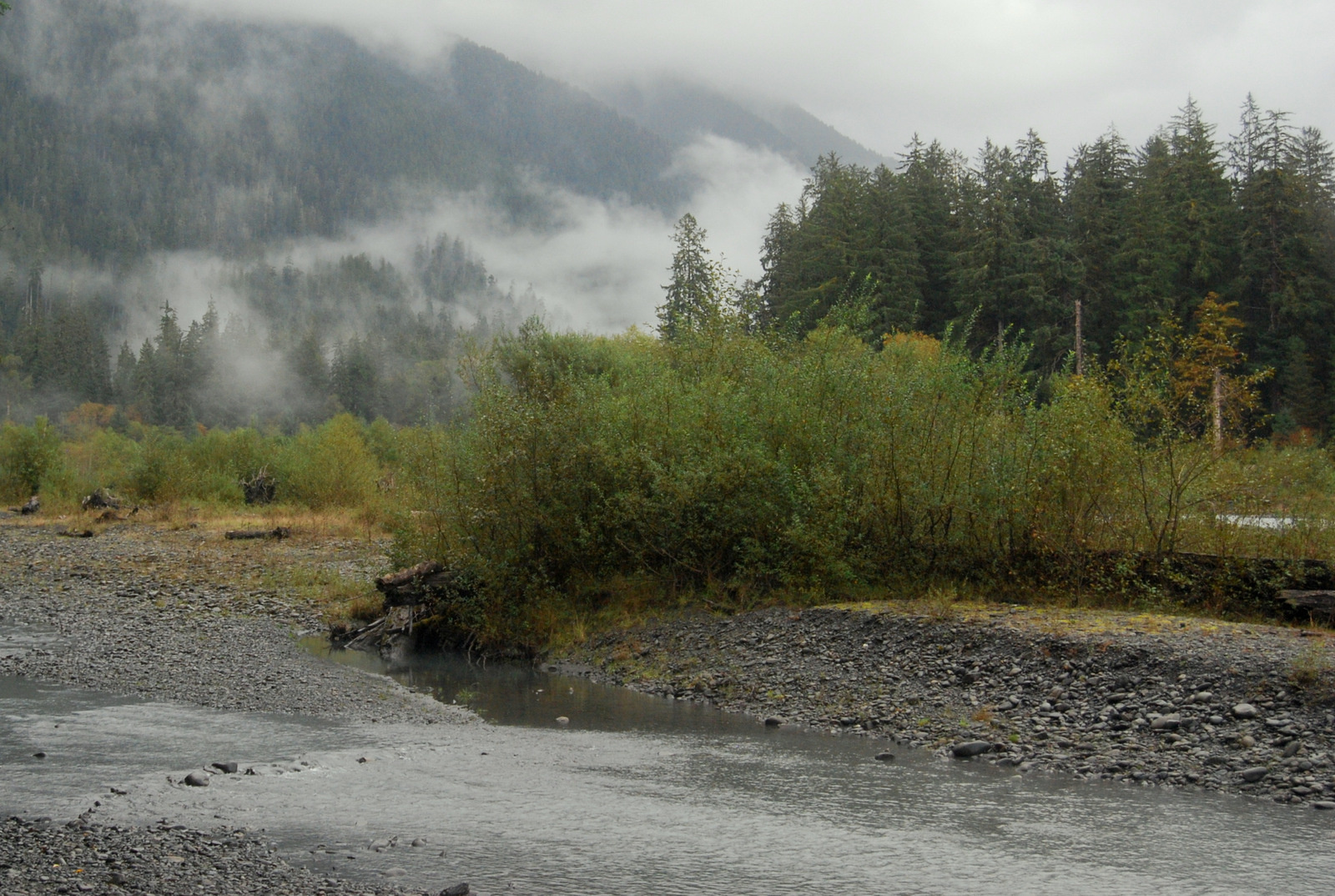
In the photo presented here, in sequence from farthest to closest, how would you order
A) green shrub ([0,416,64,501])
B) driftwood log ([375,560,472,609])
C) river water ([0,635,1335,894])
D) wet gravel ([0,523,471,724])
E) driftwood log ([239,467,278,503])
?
green shrub ([0,416,64,501]) → driftwood log ([239,467,278,503]) → driftwood log ([375,560,472,609]) → wet gravel ([0,523,471,724]) → river water ([0,635,1335,894])

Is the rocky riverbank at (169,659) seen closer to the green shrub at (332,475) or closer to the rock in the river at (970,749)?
the rock in the river at (970,749)

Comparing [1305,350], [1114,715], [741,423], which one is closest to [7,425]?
[741,423]

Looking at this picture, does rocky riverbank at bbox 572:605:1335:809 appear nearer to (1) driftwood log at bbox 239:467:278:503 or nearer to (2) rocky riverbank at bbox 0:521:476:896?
(2) rocky riverbank at bbox 0:521:476:896

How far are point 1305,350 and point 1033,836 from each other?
5183cm

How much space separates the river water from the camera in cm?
761

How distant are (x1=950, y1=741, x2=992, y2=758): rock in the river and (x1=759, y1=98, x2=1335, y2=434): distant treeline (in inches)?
1586

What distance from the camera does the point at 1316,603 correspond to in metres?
14.4

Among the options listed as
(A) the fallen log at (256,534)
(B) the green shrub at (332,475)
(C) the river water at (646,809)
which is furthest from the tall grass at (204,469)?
(C) the river water at (646,809)

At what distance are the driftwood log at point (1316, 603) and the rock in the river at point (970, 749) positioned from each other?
6.46 m

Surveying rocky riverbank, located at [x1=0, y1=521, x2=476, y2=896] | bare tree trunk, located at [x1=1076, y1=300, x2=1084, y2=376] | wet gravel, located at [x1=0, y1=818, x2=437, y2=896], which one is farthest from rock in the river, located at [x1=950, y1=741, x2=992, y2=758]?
bare tree trunk, located at [x1=1076, y1=300, x2=1084, y2=376]

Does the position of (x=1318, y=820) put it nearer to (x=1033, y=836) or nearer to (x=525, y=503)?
(x=1033, y=836)

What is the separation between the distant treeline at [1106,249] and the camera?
171 feet

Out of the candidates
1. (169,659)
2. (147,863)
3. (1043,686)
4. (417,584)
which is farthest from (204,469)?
(147,863)

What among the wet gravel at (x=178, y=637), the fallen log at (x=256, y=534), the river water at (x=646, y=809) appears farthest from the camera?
the fallen log at (x=256, y=534)
